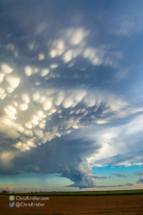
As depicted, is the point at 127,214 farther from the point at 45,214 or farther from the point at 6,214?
the point at 6,214

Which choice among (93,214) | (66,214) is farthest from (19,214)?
(93,214)

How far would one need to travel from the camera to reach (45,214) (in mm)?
25484

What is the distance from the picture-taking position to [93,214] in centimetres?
2539

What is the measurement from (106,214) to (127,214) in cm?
439

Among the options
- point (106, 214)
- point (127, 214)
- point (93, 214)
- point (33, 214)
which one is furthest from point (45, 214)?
point (127, 214)

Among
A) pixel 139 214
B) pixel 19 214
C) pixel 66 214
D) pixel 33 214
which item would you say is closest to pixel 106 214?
pixel 139 214

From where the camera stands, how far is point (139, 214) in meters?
24.6

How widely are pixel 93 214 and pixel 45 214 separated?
10.2 m

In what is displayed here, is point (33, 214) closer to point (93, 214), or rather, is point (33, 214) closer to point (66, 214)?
point (66, 214)

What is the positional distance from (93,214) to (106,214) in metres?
2.70

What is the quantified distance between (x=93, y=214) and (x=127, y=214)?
7.05 m

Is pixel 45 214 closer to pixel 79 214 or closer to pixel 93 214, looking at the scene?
pixel 79 214

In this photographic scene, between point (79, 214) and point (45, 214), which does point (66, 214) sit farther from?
point (45, 214)

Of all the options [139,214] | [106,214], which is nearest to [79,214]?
[106,214]
